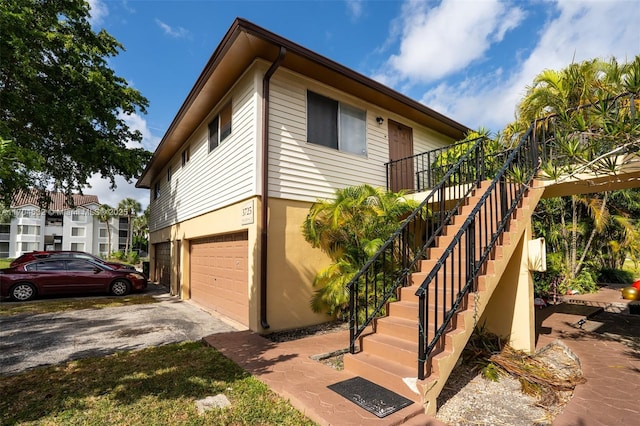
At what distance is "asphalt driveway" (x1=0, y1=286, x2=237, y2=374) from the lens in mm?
4988

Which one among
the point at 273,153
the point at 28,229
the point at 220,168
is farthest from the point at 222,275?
the point at 28,229

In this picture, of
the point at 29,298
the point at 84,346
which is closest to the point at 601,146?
the point at 84,346

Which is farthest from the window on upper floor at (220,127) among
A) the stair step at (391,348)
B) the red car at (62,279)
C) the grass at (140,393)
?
the red car at (62,279)

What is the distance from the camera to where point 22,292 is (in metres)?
10.5

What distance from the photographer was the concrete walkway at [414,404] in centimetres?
298

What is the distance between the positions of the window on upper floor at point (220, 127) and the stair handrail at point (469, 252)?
567 cm

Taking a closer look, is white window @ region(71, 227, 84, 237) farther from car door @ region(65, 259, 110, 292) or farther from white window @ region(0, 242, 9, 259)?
car door @ region(65, 259, 110, 292)

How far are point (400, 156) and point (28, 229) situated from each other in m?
51.3

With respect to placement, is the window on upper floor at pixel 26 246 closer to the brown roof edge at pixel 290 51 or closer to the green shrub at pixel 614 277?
the brown roof edge at pixel 290 51

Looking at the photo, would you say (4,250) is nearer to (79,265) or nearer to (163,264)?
(163,264)

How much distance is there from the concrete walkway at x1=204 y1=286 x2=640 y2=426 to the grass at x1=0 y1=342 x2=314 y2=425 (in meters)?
0.22

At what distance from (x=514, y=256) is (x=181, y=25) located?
29.0 feet

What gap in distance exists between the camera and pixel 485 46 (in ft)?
27.2

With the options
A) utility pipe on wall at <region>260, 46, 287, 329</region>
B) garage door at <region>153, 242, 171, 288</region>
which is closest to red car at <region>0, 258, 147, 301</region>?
garage door at <region>153, 242, 171, 288</region>
